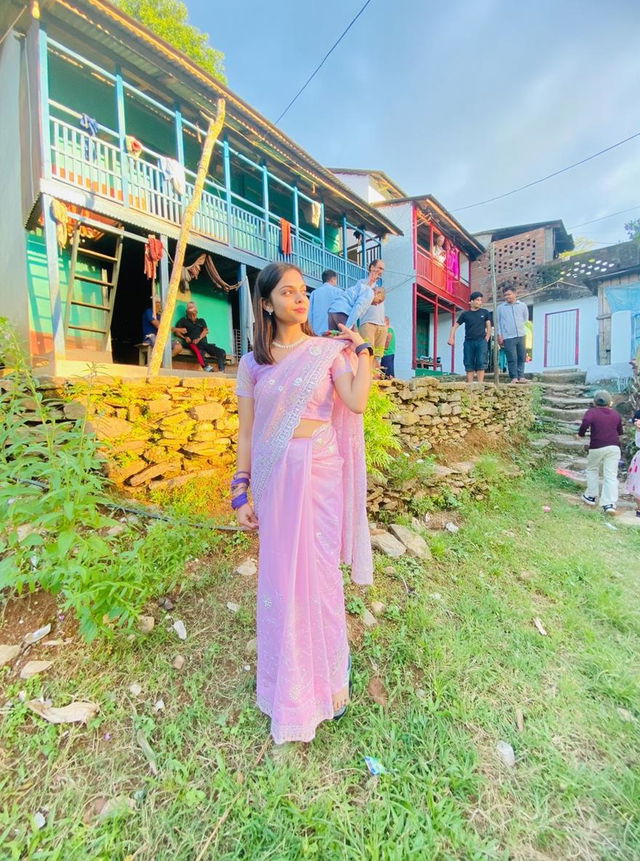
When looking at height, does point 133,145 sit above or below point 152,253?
above

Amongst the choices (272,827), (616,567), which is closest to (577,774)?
(272,827)

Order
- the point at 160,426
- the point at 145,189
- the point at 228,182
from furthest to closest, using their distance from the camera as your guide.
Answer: the point at 228,182, the point at 145,189, the point at 160,426

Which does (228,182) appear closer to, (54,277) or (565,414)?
(54,277)

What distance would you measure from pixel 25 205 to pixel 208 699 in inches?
280

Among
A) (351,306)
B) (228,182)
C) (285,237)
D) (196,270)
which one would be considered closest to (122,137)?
(228,182)

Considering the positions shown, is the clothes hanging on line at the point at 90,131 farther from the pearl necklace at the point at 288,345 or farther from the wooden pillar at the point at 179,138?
the pearl necklace at the point at 288,345

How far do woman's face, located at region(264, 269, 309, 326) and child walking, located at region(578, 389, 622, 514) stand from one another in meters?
4.93

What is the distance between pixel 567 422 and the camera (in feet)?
22.7

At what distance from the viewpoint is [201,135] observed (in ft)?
22.9

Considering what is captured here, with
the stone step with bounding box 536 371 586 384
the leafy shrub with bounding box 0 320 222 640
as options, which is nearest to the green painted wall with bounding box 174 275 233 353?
the leafy shrub with bounding box 0 320 222 640

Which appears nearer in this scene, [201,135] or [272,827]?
[272,827]

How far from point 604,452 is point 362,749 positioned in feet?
15.7

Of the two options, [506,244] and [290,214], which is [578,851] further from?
[506,244]

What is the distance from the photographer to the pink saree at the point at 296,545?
4.55ft
